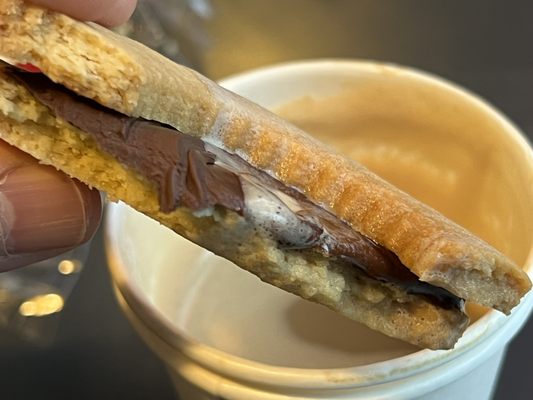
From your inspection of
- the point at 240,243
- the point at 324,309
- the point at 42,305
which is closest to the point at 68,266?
the point at 42,305

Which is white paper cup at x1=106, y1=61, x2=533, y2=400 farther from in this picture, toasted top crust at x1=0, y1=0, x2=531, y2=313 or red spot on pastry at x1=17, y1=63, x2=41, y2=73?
red spot on pastry at x1=17, y1=63, x2=41, y2=73

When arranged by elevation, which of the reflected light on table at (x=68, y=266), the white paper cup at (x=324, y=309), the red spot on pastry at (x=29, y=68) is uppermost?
the red spot on pastry at (x=29, y=68)

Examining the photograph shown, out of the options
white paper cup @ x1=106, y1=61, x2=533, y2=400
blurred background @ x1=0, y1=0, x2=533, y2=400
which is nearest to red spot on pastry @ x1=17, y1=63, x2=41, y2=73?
white paper cup @ x1=106, y1=61, x2=533, y2=400

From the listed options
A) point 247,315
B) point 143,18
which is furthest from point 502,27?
point 247,315

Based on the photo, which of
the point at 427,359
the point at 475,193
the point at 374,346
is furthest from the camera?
the point at 475,193

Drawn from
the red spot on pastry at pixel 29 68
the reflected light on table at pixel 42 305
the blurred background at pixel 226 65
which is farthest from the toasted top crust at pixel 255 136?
the reflected light on table at pixel 42 305

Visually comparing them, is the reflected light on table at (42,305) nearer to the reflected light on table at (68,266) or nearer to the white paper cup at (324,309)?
the reflected light on table at (68,266)

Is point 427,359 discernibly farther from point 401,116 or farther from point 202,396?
point 401,116
